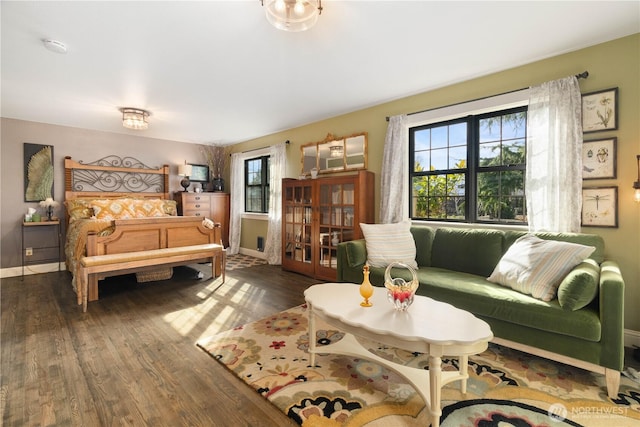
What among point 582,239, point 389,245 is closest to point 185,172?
point 389,245

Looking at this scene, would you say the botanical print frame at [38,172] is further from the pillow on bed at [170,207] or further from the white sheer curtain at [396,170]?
the white sheer curtain at [396,170]

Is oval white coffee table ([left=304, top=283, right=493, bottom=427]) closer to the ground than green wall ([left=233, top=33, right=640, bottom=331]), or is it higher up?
closer to the ground

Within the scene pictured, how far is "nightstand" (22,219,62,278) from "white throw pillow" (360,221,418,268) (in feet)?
15.8

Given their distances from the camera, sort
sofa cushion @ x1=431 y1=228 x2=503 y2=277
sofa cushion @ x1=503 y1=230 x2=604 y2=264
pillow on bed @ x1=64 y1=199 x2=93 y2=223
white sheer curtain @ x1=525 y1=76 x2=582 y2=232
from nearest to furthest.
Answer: sofa cushion @ x1=503 y1=230 x2=604 y2=264 < white sheer curtain @ x1=525 y1=76 x2=582 y2=232 < sofa cushion @ x1=431 y1=228 x2=503 y2=277 < pillow on bed @ x1=64 y1=199 x2=93 y2=223

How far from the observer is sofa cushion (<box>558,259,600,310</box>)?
70.4 inches

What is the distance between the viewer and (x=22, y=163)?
4.51 meters

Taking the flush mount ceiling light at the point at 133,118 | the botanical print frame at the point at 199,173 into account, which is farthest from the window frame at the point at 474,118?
the botanical print frame at the point at 199,173

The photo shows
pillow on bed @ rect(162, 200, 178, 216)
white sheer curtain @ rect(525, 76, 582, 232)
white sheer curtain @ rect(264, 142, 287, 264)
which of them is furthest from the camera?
pillow on bed @ rect(162, 200, 178, 216)

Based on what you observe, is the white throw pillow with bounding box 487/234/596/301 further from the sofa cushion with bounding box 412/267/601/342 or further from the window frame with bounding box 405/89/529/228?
the window frame with bounding box 405/89/529/228

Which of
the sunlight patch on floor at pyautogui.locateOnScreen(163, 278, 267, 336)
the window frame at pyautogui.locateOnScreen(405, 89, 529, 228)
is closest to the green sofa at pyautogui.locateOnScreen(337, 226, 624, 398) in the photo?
the window frame at pyautogui.locateOnScreen(405, 89, 529, 228)

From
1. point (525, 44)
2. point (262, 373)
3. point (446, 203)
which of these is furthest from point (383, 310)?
point (525, 44)

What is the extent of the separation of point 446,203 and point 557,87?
4.76 ft

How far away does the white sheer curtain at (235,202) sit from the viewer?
6223 millimetres

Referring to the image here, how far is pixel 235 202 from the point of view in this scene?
20.5ft
